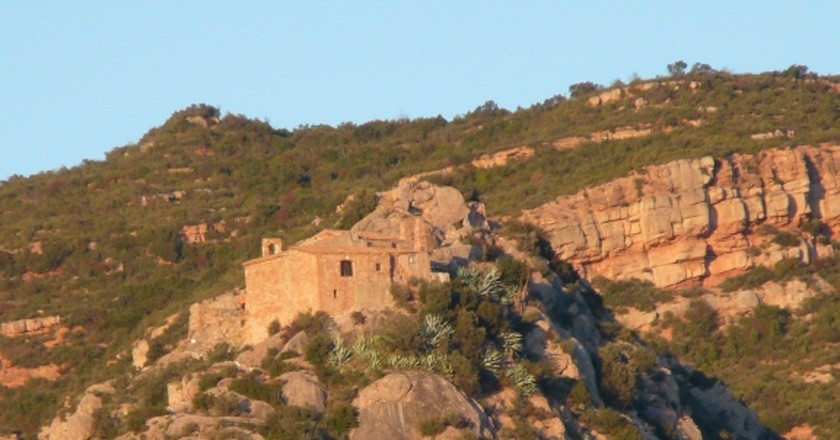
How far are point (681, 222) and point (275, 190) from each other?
75.7 ft

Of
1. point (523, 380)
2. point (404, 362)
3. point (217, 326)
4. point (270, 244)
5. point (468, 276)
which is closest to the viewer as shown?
point (404, 362)

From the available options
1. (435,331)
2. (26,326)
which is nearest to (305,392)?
(435,331)

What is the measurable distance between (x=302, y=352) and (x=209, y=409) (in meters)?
3.11

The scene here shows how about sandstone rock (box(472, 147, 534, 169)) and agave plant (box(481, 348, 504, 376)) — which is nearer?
agave plant (box(481, 348, 504, 376))

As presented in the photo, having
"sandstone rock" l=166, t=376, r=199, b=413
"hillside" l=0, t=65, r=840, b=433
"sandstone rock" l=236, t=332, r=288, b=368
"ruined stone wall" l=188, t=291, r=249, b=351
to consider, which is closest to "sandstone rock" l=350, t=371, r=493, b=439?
"sandstone rock" l=236, t=332, r=288, b=368

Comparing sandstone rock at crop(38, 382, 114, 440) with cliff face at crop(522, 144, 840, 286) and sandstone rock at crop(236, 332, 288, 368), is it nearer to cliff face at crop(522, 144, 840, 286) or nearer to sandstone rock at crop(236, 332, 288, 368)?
sandstone rock at crop(236, 332, 288, 368)

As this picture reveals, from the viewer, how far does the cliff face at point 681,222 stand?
8831cm

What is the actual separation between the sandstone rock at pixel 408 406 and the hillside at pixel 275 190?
1520 cm

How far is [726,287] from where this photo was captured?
88438mm

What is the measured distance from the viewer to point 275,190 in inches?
4215

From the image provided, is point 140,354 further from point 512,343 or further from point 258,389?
point 258,389

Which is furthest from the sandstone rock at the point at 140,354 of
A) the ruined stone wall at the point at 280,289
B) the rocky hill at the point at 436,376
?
the ruined stone wall at the point at 280,289

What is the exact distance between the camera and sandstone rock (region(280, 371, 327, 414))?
2394 inches

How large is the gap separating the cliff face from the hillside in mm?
689
